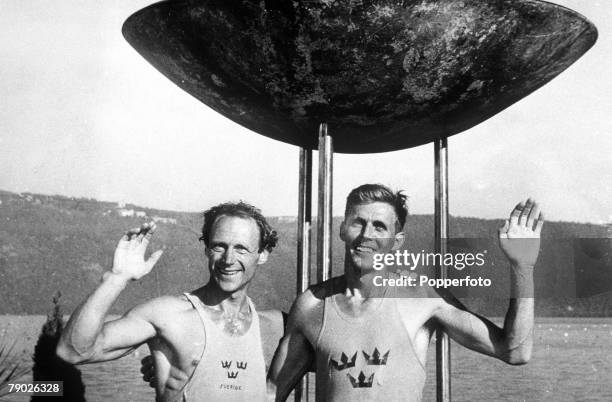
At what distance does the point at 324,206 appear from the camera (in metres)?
2.40

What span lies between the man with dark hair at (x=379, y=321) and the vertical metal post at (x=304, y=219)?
31 cm

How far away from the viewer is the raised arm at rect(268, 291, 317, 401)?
7.98 feet

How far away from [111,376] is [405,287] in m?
17.8

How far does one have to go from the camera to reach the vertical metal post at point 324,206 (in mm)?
2385

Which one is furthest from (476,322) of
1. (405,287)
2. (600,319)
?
(600,319)

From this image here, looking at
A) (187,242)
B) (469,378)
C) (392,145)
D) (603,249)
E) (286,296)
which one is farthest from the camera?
(286,296)

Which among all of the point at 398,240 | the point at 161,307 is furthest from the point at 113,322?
the point at 398,240

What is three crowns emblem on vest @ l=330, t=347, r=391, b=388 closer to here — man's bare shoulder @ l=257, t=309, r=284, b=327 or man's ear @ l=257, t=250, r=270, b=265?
man's bare shoulder @ l=257, t=309, r=284, b=327

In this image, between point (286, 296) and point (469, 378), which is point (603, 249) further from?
point (286, 296)

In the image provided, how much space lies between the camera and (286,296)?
95.0 feet

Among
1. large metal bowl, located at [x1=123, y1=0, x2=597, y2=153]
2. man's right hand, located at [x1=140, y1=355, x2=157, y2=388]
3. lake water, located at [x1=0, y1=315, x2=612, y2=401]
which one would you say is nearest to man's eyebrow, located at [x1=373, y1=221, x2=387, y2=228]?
large metal bowl, located at [x1=123, y1=0, x2=597, y2=153]

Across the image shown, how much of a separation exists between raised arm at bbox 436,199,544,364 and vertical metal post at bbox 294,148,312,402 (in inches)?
25.9

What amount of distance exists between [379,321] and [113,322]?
0.90 metres

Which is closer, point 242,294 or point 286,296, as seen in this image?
Answer: point 242,294
